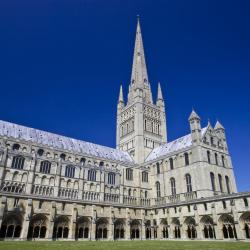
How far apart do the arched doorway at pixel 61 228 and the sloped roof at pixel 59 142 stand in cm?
1739

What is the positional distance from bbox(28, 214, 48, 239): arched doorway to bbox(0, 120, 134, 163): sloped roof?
57.4 ft

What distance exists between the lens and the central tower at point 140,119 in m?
74.2

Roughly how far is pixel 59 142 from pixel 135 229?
27885mm

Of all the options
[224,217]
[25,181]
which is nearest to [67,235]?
[25,181]

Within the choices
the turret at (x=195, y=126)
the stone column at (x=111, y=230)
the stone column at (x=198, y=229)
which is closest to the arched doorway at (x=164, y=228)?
the stone column at (x=198, y=229)

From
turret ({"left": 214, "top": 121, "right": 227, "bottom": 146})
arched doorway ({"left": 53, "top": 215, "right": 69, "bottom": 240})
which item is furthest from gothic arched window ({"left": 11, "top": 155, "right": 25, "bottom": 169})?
turret ({"left": 214, "top": 121, "right": 227, "bottom": 146})

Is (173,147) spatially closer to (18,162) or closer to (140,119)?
(140,119)

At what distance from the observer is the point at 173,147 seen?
6506 centimetres

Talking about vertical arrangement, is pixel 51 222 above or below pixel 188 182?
below

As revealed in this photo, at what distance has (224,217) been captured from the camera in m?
41.4

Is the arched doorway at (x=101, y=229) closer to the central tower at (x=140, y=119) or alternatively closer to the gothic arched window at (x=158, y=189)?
the gothic arched window at (x=158, y=189)

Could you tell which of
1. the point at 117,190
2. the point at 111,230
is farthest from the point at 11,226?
the point at 117,190

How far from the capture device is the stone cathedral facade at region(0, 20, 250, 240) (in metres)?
42.2

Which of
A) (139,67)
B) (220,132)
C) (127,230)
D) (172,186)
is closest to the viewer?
(127,230)
